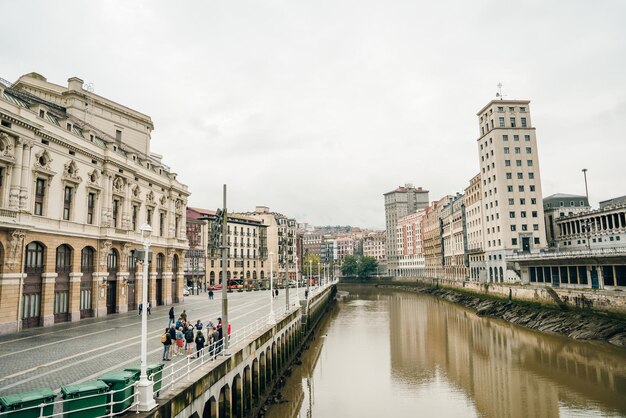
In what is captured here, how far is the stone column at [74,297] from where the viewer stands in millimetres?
35750

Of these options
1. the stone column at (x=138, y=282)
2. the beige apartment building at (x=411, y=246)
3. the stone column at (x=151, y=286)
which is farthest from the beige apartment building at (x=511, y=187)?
the beige apartment building at (x=411, y=246)

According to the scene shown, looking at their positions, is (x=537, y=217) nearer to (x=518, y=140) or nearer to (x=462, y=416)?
(x=518, y=140)

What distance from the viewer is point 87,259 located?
127ft

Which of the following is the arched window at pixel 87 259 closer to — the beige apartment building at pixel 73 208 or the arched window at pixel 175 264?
the beige apartment building at pixel 73 208

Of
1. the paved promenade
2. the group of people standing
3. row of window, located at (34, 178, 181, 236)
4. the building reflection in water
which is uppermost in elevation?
row of window, located at (34, 178, 181, 236)

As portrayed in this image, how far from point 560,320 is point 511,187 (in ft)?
118

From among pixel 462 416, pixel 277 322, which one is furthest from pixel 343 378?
pixel 462 416

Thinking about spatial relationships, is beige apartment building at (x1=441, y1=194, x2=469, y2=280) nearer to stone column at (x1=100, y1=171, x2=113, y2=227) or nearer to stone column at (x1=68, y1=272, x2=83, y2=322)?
stone column at (x1=100, y1=171, x2=113, y2=227)

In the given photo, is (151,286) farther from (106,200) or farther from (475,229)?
(475,229)

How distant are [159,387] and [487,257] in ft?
277

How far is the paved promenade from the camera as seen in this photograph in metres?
17.2

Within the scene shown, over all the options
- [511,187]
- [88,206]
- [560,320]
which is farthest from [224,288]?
[511,187]

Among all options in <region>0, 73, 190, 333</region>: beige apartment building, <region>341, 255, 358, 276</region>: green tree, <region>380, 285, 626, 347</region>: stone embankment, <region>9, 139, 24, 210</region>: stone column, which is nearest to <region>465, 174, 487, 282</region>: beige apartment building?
<region>380, 285, 626, 347</region>: stone embankment

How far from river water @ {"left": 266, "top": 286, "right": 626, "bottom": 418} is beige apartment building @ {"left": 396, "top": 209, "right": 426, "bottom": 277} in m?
113
